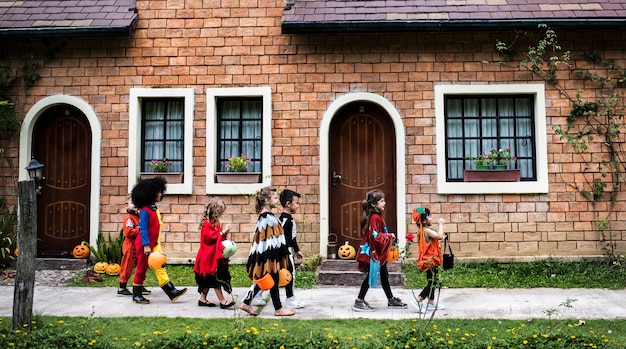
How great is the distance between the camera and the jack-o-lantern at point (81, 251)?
920 centimetres

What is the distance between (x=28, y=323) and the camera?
5.39 m

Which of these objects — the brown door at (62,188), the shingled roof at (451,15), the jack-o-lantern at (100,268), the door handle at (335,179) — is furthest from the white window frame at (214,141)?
the brown door at (62,188)

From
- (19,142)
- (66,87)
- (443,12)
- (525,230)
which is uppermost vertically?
(443,12)

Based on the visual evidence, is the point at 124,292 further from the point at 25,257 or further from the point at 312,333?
the point at 312,333

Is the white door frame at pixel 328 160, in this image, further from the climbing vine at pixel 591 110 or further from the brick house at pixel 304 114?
the climbing vine at pixel 591 110

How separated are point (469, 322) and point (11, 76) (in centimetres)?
835

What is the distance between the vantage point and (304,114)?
9328 mm

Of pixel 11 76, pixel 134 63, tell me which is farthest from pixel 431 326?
pixel 11 76

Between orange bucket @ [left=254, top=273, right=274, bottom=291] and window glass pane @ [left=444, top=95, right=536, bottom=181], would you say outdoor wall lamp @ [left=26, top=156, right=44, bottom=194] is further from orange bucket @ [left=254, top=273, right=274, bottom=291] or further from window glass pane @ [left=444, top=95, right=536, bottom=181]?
window glass pane @ [left=444, top=95, right=536, bottom=181]

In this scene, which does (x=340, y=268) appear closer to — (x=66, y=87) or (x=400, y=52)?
(x=400, y=52)

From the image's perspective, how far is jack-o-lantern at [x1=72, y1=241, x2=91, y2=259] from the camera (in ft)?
30.2

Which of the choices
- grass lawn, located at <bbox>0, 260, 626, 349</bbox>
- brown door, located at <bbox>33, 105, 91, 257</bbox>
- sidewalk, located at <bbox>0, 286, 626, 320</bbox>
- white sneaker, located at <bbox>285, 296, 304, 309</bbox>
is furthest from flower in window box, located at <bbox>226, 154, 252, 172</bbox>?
grass lawn, located at <bbox>0, 260, 626, 349</bbox>

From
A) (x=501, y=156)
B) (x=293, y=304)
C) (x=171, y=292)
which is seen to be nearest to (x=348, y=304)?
(x=293, y=304)

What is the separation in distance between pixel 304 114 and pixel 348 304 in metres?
3.65
